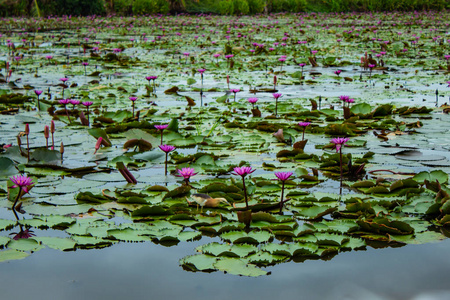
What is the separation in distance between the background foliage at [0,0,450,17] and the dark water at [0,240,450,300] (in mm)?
22447

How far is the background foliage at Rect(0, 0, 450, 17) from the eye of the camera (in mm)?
23766

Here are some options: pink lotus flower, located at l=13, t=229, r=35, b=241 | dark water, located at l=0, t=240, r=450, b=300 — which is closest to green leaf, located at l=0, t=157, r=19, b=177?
pink lotus flower, located at l=13, t=229, r=35, b=241

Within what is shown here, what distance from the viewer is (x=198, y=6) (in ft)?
90.5

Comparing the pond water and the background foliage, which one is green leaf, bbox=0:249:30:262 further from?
the background foliage

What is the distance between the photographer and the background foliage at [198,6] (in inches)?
936

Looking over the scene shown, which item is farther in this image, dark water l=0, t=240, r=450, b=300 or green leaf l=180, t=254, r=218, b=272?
green leaf l=180, t=254, r=218, b=272

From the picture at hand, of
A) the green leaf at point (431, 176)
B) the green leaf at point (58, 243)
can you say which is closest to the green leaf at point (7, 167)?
the green leaf at point (58, 243)

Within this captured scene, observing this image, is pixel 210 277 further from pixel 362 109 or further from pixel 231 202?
pixel 362 109

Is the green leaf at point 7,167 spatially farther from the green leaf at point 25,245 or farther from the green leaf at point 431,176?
the green leaf at point 431,176

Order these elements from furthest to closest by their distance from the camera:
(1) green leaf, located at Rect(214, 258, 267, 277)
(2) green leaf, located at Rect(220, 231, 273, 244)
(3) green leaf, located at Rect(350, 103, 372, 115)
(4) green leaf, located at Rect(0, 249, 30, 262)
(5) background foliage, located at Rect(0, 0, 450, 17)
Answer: (5) background foliage, located at Rect(0, 0, 450, 17) < (3) green leaf, located at Rect(350, 103, 372, 115) < (2) green leaf, located at Rect(220, 231, 273, 244) < (4) green leaf, located at Rect(0, 249, 30, 262) < (1) green leaf, located at Rect(214, 258, 267, 277)

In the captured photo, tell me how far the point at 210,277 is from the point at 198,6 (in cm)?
2695

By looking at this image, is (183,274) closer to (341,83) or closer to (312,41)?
(341,83)

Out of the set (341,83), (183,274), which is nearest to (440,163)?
(183,274)

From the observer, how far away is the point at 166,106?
4.98 meters
